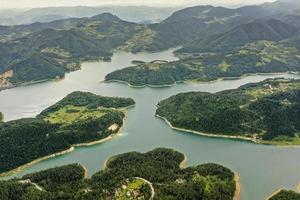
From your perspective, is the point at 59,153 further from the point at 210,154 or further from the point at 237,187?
the point at 237,187

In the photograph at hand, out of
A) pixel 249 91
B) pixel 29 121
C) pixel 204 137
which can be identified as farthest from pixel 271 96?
pixel 29 121

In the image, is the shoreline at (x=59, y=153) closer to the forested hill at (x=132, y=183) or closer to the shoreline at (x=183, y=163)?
the forested hill at (x=132, y=183)

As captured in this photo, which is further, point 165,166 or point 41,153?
point 41,153

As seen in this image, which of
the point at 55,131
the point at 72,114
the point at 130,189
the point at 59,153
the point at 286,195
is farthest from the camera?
the point at 72,114

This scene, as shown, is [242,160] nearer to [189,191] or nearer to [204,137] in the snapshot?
[204,137]

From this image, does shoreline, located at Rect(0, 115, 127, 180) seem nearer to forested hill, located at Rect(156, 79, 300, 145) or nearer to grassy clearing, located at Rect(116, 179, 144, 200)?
forested hill, located at Rect(156, 79, 300, 145)

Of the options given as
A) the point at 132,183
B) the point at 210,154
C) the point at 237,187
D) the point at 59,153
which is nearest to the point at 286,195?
the point at 237,187
